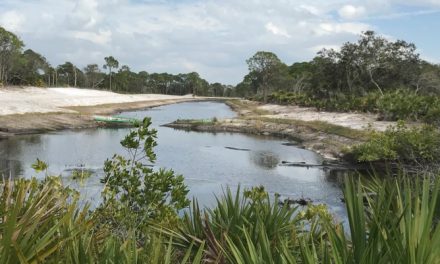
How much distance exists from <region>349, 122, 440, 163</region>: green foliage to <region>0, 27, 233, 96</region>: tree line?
62716mm

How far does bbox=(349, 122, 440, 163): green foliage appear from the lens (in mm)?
28531

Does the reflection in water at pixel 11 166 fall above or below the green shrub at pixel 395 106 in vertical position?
below

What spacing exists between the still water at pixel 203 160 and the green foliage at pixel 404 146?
3370 millimetres

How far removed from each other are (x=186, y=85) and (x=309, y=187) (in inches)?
6755

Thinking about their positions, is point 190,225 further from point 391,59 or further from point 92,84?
point 92,84

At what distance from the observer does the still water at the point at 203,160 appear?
25.0 m

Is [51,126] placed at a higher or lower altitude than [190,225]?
lower

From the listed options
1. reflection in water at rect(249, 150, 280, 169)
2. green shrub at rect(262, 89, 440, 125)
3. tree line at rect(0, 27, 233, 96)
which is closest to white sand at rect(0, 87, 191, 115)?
tree line at rect(0, 27, 233, 96)

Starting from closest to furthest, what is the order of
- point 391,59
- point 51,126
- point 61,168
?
1. point 61,168
2. point 51,126
3. point 391,59

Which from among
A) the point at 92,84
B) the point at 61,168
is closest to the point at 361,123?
the point at 61,168

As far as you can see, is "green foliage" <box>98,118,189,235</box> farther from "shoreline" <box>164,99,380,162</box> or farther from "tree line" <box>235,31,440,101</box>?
"tree line" <box>235,31,440,101</box>

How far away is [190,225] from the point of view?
6098 mm

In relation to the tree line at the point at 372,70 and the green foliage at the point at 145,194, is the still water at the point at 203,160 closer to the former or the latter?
the green foliage at the point at 145,194

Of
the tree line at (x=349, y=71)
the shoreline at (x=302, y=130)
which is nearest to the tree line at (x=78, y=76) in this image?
the tree line at (x=349, y=71)
